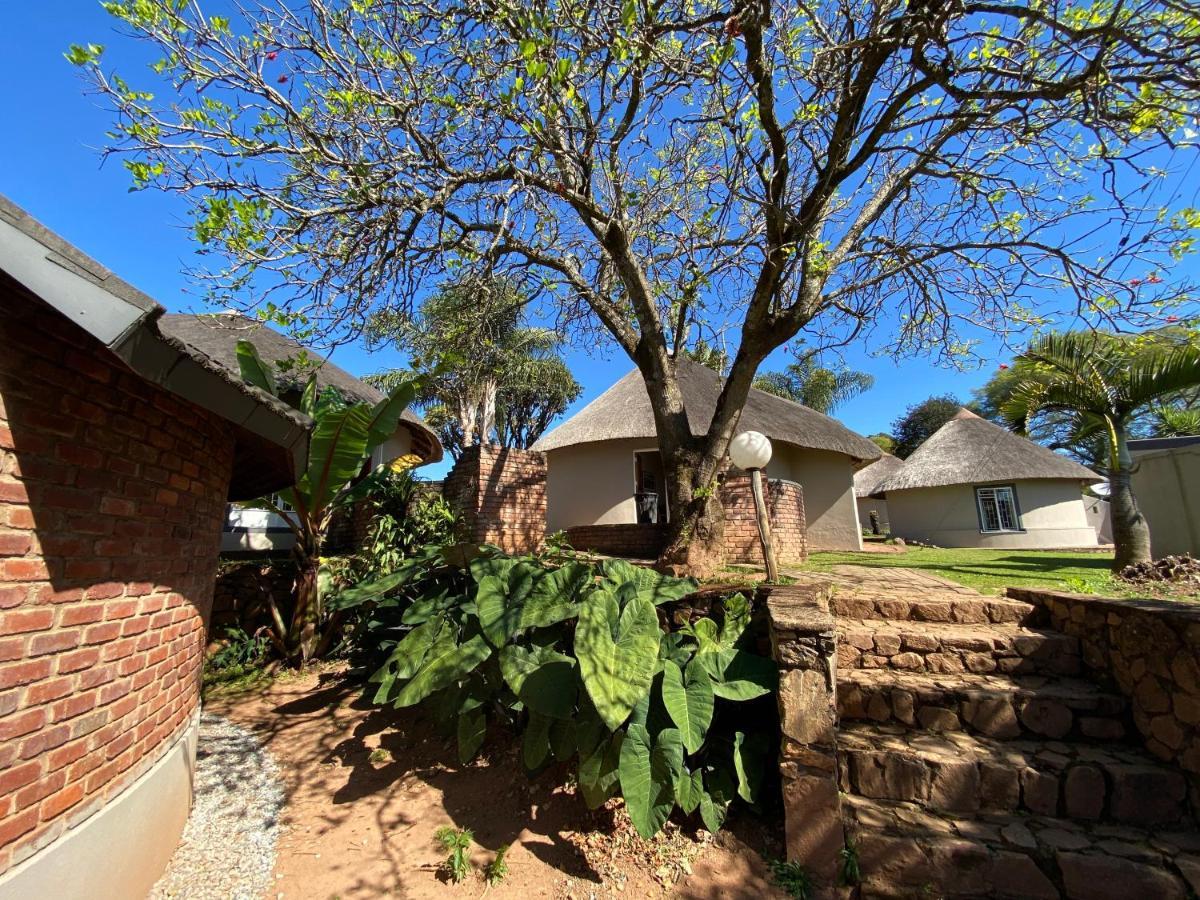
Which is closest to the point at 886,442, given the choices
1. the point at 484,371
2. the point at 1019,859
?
the point at 484,371

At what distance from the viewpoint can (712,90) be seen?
512cm

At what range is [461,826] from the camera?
3291 millimetres

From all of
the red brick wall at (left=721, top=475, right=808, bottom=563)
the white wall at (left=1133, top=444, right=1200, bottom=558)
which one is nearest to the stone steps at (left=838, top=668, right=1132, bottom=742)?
the red brick wall at (left=721, top=475, right=808, bottom=563)

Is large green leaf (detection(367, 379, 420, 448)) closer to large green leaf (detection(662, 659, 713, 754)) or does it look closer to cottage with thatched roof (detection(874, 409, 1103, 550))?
large green leaf (detection(662, 659, 713, 754))

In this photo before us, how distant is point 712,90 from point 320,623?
7.03 metres

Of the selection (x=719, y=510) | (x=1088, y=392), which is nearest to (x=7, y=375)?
(x=719, y=510)

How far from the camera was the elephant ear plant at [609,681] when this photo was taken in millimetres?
2949

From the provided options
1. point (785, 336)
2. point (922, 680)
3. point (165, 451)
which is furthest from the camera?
point (785, 336)

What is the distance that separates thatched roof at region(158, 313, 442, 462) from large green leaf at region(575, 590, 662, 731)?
5.14 m

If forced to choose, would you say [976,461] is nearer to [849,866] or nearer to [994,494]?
[994,494]

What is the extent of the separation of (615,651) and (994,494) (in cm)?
1951

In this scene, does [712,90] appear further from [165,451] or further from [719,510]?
[165,451]

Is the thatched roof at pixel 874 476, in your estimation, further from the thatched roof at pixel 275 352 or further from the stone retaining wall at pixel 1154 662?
the stone retaining wall at pixel 1154 662

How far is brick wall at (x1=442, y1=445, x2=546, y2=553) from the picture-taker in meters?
8.42
